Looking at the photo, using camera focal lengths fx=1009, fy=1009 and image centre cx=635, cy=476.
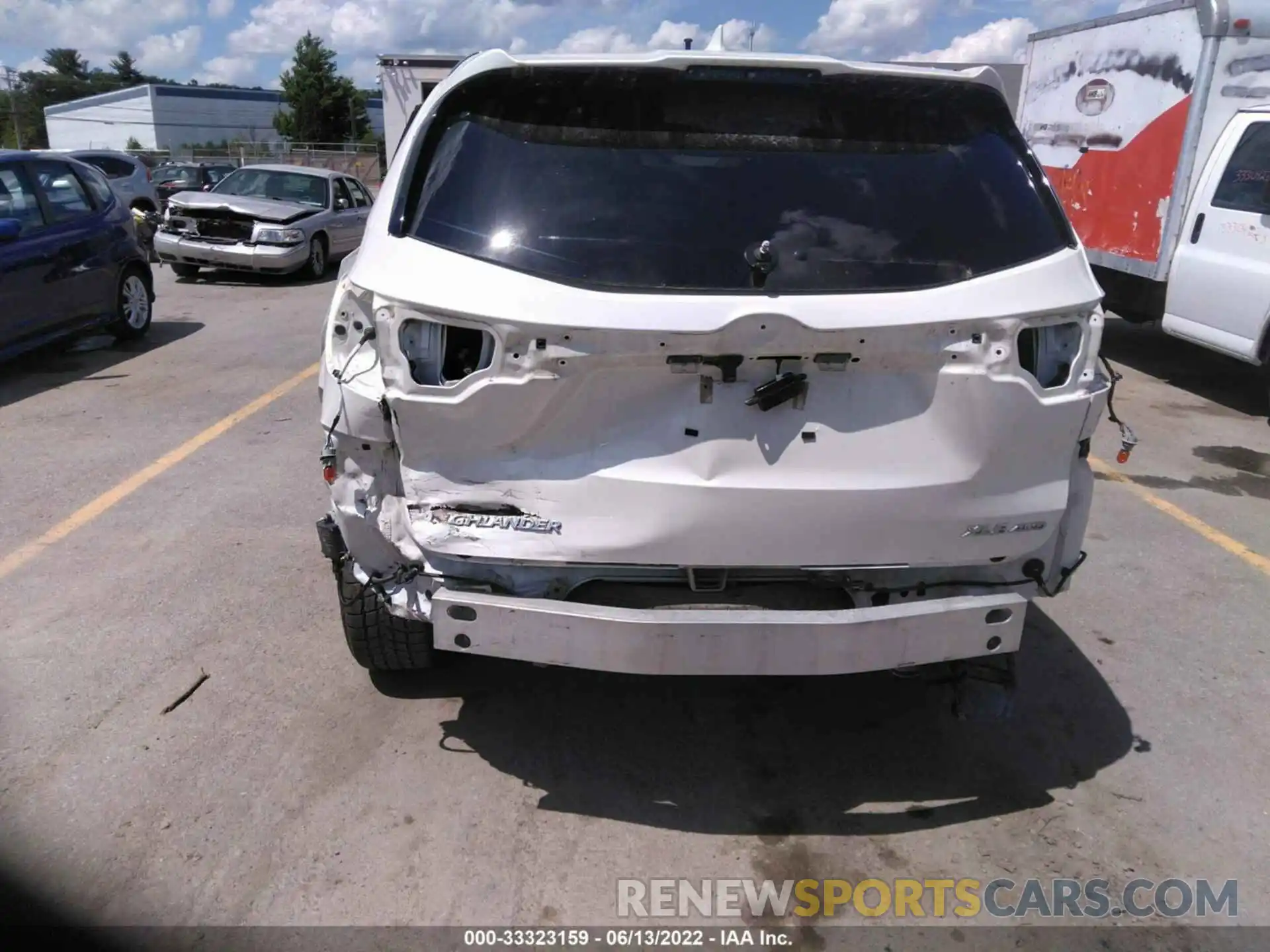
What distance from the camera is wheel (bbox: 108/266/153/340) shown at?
959 centimetres

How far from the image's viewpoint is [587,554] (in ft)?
9.12

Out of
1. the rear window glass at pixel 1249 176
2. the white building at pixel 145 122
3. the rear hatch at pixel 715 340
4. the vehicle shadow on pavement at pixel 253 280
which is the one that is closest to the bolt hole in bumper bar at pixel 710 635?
the rear hatch at pixel 715 340

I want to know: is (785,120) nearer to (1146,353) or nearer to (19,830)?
(19,830)

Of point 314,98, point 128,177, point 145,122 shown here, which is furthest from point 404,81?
point 145,122

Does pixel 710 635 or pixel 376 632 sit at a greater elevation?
pixel 710 635

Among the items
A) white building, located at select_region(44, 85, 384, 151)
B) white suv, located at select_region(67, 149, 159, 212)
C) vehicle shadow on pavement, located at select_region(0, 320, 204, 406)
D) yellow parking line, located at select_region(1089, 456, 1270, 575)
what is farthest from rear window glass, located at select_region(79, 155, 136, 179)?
white building, located at select_region(44, 85, 384, 151)

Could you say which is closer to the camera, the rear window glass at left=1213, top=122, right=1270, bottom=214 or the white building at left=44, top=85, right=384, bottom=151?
the rear window glass at left=1213, top=122, right=1270, bottom=214

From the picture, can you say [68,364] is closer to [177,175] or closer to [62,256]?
[62,256]

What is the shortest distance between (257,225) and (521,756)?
1228 centimetres

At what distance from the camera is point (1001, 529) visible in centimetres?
289

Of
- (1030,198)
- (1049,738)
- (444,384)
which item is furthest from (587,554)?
(1049,738)

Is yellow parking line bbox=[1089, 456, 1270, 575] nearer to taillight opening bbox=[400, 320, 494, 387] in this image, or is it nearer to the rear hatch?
the rear hatch

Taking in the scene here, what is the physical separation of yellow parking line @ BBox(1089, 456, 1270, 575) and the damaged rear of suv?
2.92m

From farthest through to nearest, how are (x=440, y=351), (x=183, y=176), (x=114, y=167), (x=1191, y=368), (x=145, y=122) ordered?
(x=145, y=122) < (x=183, y=176) < (x=114, y=167) < (x=1191, y=368) < (x=440, y=351)
